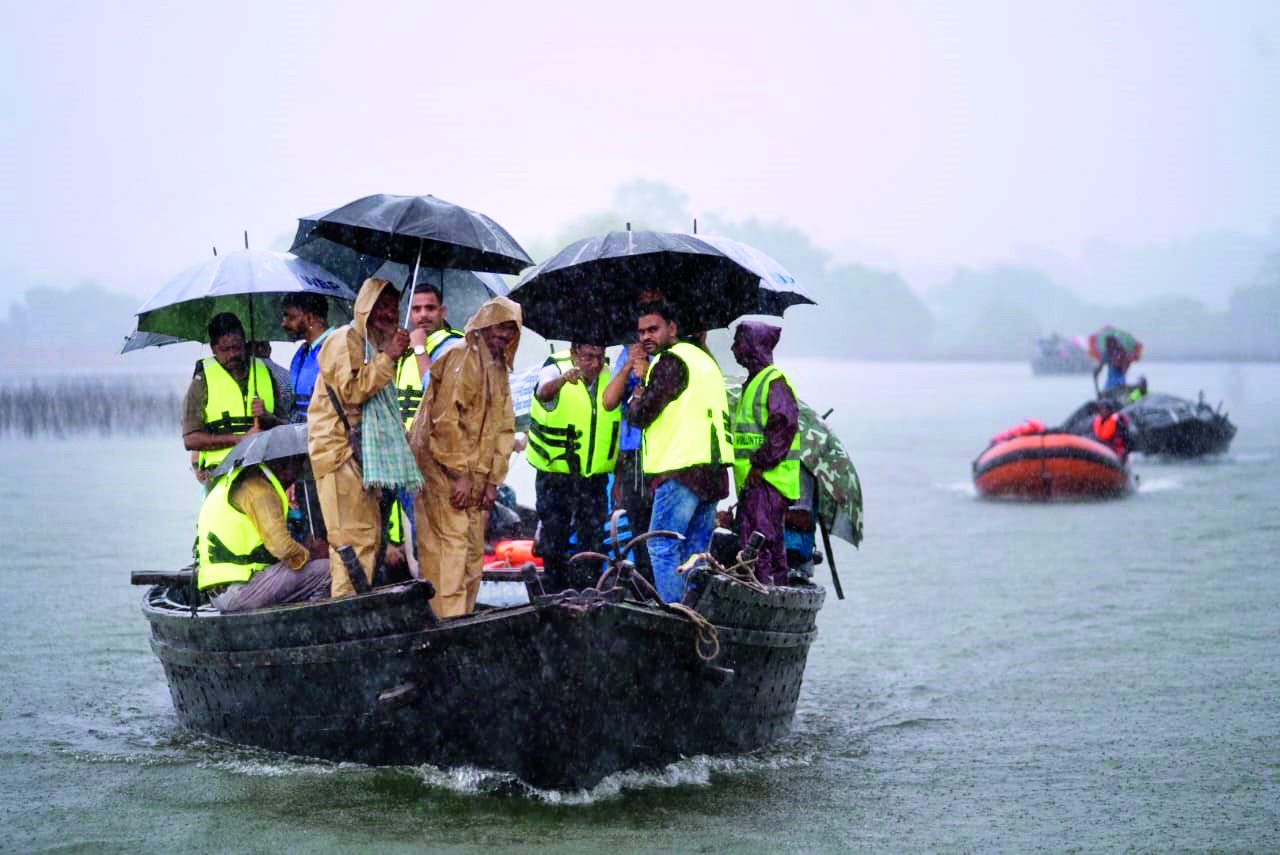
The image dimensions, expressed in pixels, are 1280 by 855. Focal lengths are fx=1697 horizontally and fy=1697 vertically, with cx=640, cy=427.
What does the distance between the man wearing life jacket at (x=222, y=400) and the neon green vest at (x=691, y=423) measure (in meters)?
2.66

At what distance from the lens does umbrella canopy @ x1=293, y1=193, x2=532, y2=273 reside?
971 centimetres

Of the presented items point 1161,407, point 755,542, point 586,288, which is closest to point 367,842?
point 755,542

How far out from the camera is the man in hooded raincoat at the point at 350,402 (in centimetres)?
827

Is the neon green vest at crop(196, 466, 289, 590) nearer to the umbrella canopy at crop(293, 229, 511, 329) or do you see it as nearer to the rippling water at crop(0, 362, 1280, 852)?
the rippling water at crop(0, 362, 1280, 852)

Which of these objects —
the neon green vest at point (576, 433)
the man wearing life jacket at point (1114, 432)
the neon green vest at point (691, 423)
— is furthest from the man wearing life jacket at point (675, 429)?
the man wearing life jacket at point (1114, 432)

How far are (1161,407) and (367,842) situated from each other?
25.5m

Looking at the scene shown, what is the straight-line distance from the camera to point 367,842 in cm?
838

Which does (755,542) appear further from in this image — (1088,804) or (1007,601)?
(1007,601)

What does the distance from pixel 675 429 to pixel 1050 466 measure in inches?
696

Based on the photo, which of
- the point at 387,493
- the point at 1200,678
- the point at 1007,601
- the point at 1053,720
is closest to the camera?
the point at 387,493

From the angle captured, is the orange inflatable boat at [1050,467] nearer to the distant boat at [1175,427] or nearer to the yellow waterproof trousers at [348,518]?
the distant boat at [1175,427]

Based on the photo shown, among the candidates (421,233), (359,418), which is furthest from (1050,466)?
(359,418)

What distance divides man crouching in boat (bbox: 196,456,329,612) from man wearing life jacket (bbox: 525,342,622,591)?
57.2 inches

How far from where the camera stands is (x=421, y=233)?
380 inches
